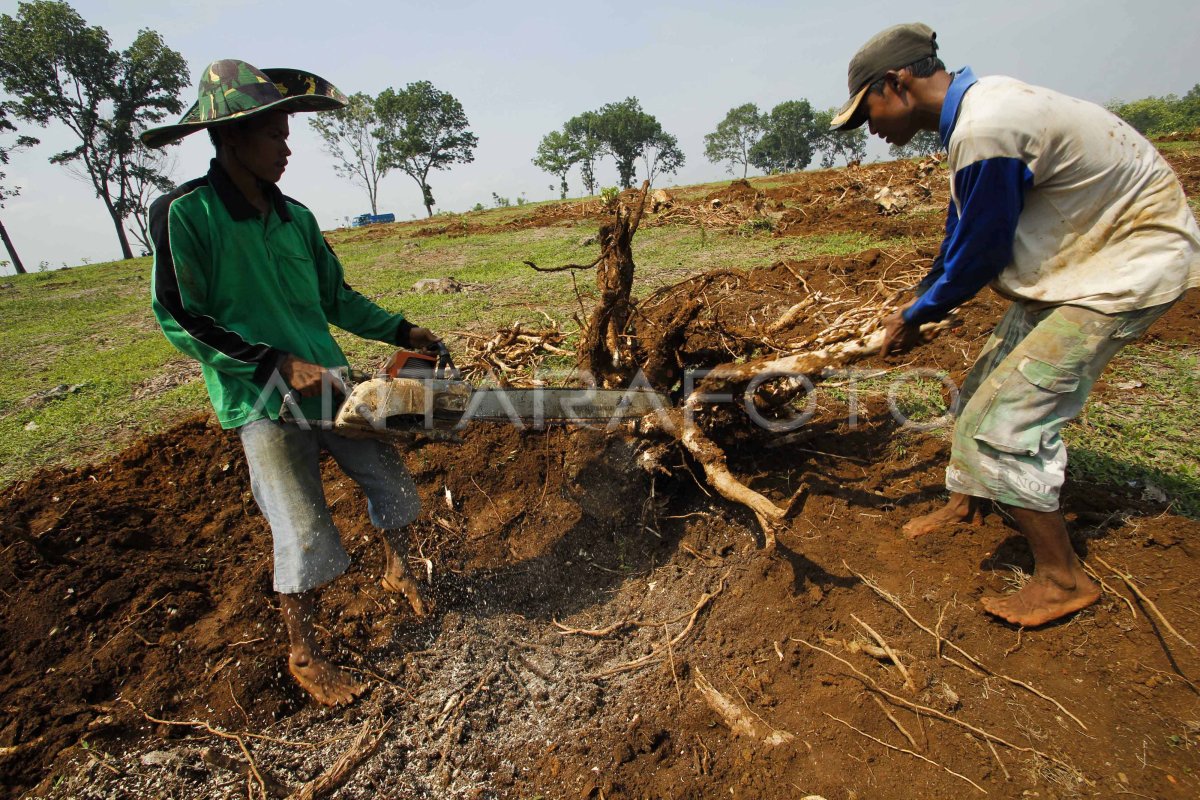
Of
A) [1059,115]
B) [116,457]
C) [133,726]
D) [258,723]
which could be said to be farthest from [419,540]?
[1059,115]

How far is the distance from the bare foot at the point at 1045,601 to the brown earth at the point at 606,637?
0.06 meters

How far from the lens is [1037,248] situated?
1814 millimetres

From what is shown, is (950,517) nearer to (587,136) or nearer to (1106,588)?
(1106,588)

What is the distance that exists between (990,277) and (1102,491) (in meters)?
1.31

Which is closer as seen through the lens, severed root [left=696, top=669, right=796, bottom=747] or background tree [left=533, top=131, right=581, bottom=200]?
severed root [left=696, top=669, right=796, bottom=747]

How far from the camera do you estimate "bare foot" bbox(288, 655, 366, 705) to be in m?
2.12

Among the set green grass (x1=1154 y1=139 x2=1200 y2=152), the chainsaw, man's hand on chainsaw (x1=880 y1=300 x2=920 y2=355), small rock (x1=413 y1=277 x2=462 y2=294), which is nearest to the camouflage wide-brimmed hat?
the chainsaw

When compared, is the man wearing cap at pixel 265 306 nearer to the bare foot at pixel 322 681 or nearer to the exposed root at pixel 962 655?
the bare foot at pixel 322 681

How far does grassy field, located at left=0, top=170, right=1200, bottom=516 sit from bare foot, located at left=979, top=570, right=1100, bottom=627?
2.75ft

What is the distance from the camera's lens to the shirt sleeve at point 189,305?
1713mm

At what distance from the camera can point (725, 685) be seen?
2.06 meters

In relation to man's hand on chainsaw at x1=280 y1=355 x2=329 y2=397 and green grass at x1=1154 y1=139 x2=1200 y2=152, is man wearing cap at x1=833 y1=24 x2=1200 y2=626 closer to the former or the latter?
man's hand on chainsaw at x1=280 y1=355 x2=329 y2=397

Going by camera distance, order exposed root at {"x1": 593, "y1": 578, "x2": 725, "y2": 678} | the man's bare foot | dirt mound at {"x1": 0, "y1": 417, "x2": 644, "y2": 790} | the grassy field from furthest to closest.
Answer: the grassy field < the man's bare foot < exposed root at {"x1": 593, "y1": 578, "x2": 725, "y2": 678} < dirt mound at {"x1": 0, "y1": 417, "x2": 644, "y2": 790}

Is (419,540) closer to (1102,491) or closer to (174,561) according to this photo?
(174,561)
